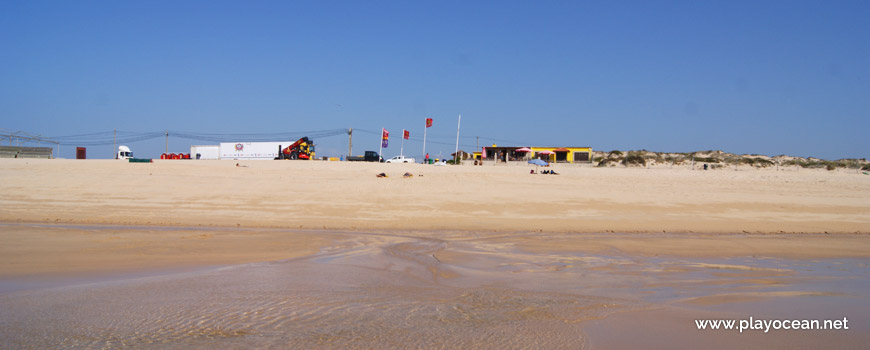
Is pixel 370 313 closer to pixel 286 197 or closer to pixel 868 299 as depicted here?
pixel 868 299

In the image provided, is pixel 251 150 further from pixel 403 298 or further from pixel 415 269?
pixel 403 298

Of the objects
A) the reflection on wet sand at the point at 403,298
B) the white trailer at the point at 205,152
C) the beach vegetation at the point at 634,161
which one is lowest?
the reflection on wet sand at the point at 403,298

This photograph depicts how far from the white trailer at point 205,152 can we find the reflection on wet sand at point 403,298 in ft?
182

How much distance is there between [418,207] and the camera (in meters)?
15.5

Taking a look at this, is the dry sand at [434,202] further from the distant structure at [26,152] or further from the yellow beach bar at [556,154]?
the yellow beach bar at [556,154]

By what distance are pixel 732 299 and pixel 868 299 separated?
1.57m

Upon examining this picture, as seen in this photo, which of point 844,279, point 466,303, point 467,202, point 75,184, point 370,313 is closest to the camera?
point 370,313

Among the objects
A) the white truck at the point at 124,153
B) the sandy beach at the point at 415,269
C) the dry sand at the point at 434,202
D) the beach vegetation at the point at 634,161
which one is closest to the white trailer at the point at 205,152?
the white truck at the point at 124,153

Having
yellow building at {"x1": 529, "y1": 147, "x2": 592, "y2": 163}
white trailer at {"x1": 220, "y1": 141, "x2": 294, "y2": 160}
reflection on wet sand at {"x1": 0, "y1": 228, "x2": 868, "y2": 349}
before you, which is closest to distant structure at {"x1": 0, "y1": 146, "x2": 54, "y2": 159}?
white trailer at {"x1": 220, "y1": 141, "x2": 294, "y2": 160}

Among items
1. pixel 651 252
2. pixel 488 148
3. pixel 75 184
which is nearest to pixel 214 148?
pixel 488 148

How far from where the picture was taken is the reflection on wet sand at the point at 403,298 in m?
4.43

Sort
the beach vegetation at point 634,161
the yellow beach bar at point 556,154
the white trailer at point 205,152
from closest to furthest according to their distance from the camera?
the beach vegetation at point 634,161 → the yellow beach bar at point 556,154 → the white trailer at point 205,152

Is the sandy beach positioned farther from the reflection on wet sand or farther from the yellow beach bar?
the yellow beach bar

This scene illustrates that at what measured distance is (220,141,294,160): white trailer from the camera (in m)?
54.9
